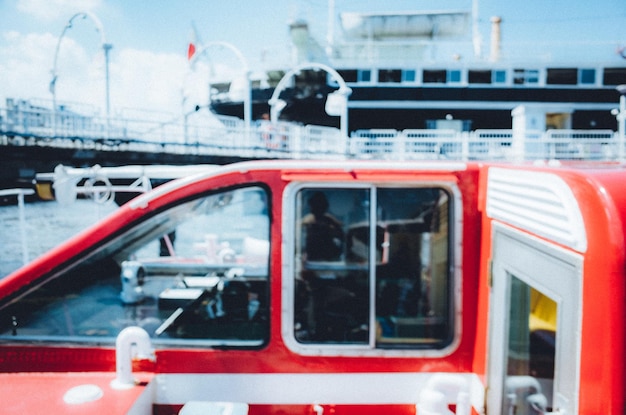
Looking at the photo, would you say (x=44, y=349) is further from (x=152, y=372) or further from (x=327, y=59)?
(x=327, y=59)

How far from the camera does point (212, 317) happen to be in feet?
8.70

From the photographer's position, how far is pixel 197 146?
2030 centimetres

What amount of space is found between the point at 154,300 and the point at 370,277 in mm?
1426

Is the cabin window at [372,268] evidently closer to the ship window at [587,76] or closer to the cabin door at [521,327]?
the cabin door at [521,327]

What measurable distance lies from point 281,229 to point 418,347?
891 millimetres

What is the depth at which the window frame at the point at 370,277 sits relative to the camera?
92.6 inches

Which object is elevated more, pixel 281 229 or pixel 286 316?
pixel 281 229

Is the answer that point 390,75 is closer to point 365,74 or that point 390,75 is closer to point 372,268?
point 365,74

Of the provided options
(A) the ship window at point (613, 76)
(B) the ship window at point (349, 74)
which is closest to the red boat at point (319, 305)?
(B) the ship window at point (349, 74)

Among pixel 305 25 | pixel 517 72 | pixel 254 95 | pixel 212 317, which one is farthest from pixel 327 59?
pixel 212 317

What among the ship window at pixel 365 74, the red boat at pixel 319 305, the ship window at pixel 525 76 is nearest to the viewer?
the red boat at pixel 319 305

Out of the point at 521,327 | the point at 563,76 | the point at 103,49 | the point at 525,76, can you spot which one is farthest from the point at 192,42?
the point at 521,327

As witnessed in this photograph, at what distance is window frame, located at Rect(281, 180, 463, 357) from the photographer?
2.35 m

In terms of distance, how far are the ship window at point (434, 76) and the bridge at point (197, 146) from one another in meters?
16.7
